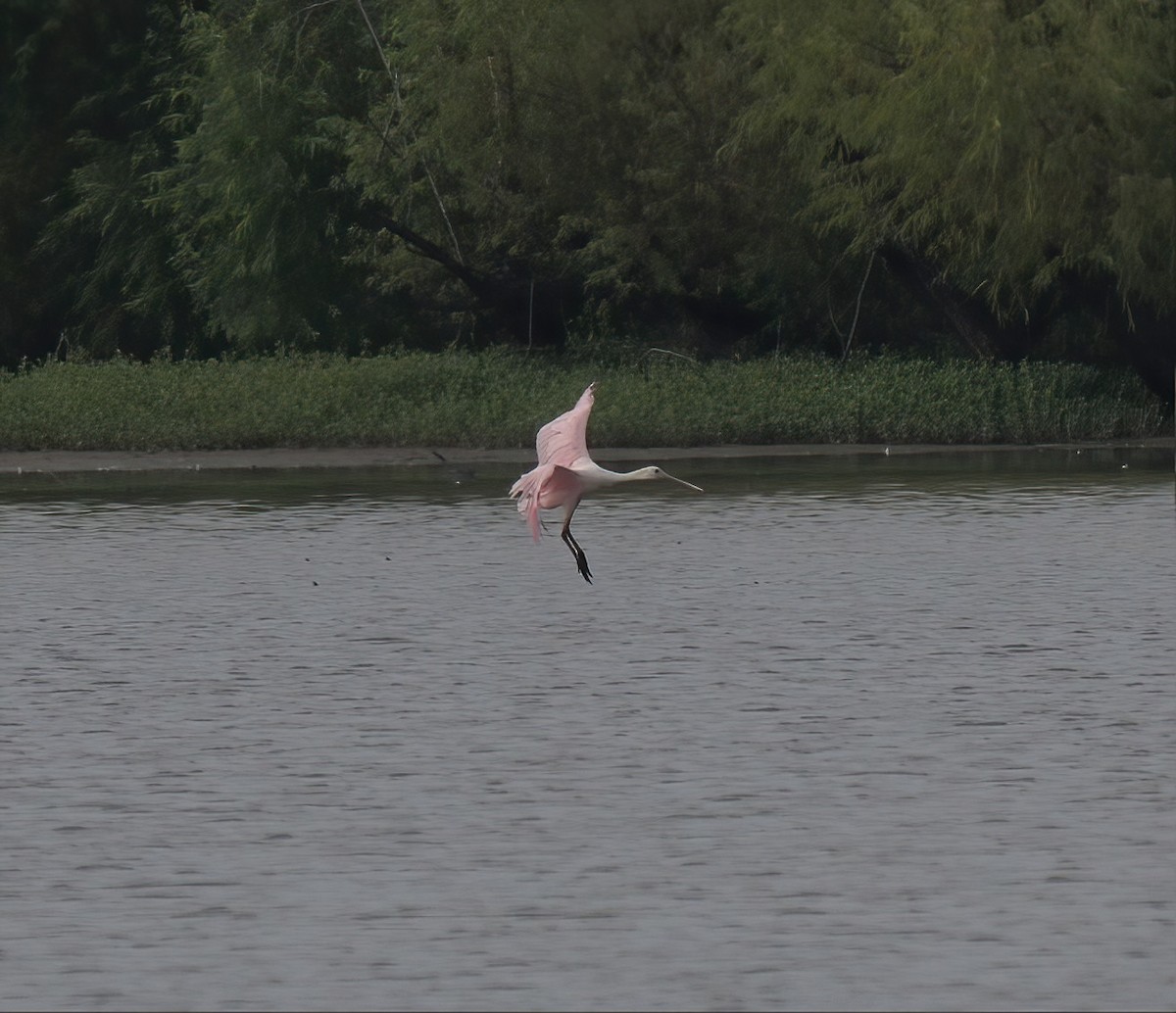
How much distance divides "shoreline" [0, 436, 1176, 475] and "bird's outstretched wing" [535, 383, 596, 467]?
14.6m

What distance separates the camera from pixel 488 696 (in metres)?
11.5

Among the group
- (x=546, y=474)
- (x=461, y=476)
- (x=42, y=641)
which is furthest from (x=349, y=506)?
(x=42, y=641)

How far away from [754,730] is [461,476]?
727 inches

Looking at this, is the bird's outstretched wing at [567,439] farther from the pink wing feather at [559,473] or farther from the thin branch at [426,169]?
the thin branch at [426,169]

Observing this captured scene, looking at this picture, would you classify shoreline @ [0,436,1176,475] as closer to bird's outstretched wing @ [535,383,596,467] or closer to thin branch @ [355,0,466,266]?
thin branch @ [355,0,466,266]

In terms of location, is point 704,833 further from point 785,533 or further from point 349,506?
point 349,506

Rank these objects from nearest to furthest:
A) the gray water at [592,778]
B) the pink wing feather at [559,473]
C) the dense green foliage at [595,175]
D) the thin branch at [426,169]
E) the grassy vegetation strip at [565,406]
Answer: the gray water at [592,778]
the pink wing feather at [559,473]
the dense green foliage at [595,175]
the grassy vegetation strip at [565,406]
the thin branch at [426,169]

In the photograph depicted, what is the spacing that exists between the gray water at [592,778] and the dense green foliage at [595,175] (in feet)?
47.1

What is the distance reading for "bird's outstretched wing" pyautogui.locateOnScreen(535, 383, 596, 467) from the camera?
1584 centimetres

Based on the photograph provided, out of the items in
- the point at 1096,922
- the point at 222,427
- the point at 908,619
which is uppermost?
the point at 1096,922

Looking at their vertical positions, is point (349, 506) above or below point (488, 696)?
below

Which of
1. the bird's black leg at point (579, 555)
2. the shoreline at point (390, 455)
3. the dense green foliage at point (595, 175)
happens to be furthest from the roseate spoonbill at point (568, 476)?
the dense green foliage at point (595, 175)

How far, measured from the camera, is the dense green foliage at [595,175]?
105ft

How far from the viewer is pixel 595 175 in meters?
38.4
